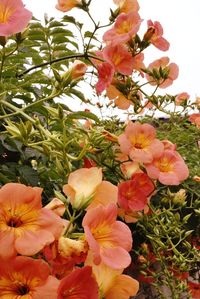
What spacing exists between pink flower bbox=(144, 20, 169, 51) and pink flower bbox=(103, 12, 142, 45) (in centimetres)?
6

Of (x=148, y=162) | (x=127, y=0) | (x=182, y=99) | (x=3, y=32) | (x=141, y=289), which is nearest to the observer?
(x=3, y=32)

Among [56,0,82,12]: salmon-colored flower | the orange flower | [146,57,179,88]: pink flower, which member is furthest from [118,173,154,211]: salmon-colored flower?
the orange flower

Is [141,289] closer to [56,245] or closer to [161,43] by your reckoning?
[161,43]

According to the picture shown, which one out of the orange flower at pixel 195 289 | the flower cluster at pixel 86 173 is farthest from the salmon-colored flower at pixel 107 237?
the orange flower at pixel 195 289

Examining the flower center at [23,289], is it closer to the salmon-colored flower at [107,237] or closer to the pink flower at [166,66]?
the salmon-colored flower at [107,237]

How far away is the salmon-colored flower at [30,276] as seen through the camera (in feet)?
1.92

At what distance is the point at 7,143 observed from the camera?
3.36 feet

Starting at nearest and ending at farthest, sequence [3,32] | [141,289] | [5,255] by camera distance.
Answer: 1. [5,255]
2. [3,32]
3. [141,289]

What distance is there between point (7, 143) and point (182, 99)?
0.90 meters

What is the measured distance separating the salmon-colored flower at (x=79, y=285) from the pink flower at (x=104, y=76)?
481 millimetres

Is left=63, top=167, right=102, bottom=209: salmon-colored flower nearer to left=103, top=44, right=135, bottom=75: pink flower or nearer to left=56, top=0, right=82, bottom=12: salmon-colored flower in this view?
left=103, top=44, right=135, bottom=75: pink flower

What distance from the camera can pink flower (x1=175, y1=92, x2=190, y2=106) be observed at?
171 cm

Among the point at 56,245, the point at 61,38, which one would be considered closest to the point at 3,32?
the point at 56,245

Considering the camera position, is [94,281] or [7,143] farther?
[7,143]
